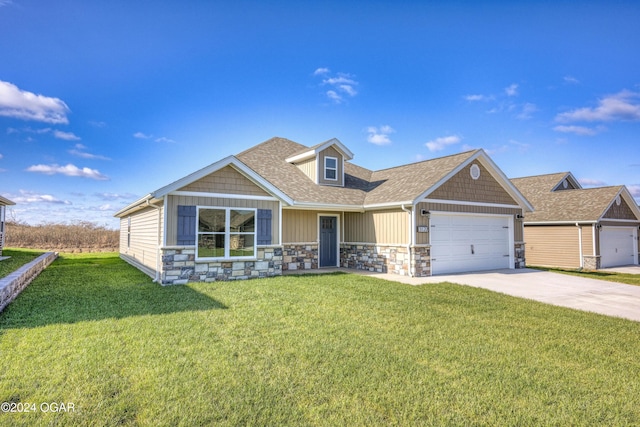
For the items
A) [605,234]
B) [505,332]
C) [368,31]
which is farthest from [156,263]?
[605,234]

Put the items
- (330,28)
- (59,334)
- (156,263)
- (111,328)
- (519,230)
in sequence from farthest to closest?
(519,230) < (330,28) < (156,263) < (111,328) < (59,334)

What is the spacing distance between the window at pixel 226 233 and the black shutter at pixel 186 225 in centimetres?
18

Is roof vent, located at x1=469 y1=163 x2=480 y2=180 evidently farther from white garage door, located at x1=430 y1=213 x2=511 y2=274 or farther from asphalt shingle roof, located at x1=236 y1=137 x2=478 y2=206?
white garage door, located at x1=430 y1=213 x2=511 y2=274

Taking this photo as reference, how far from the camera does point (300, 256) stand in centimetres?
1293

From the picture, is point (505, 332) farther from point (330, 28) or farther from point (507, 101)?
point (507, 101)

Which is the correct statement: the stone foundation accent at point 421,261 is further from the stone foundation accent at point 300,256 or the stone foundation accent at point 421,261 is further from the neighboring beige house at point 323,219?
the stone foundation accent at point 300,256

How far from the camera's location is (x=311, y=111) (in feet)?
50.2

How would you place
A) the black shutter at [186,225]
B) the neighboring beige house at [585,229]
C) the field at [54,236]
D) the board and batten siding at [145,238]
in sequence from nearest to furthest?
the black shutter at [186,225]
the board and batten siding at [145,238]
the neighboring beige house at [585,229]
the field at [54,236]

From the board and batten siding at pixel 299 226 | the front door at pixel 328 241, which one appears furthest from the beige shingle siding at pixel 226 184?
the front door at pixel 328 241

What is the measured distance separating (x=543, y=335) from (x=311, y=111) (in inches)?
501

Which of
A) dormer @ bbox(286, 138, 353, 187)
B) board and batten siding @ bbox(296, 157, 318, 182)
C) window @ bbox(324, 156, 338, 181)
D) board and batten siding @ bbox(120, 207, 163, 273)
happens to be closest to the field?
board and batten siding @ bbox(120, 207, 163, 273)

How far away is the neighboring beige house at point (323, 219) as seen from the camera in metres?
9.53

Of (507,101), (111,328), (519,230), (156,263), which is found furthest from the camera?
(507,101)

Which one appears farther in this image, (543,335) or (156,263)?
(156,263)
